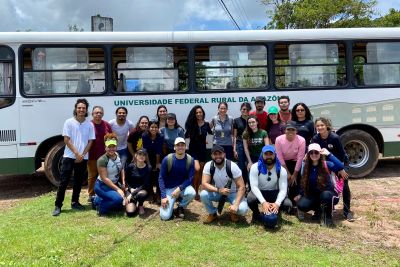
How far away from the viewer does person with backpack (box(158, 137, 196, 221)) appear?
20.0 ft

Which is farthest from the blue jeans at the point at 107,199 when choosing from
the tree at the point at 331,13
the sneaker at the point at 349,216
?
the tree at the point at 331,13

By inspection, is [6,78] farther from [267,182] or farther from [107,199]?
[267,182]

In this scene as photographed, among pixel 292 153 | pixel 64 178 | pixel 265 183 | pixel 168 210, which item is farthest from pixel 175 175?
pixel 292 153

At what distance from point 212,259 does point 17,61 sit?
5.36 metres

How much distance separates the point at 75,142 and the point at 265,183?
9.29 feet

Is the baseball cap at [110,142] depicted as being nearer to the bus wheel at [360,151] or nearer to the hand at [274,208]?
the hand at [274,208]

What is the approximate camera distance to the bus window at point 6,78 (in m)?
7.75

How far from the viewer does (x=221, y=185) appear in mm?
5949

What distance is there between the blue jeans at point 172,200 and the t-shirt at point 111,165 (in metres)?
0.82

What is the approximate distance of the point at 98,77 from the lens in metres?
8.05

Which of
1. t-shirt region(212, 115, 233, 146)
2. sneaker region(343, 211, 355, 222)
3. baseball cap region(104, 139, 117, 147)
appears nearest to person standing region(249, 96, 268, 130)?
t-shirt region(212, 115, 233, 146)

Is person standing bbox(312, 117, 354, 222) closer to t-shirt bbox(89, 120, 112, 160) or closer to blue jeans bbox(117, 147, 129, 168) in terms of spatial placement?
blue jeans bbox(117, 147, 129, 168)

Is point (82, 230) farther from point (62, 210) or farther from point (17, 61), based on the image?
point (17, 61)

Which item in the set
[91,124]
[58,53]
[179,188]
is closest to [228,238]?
[179,188]
